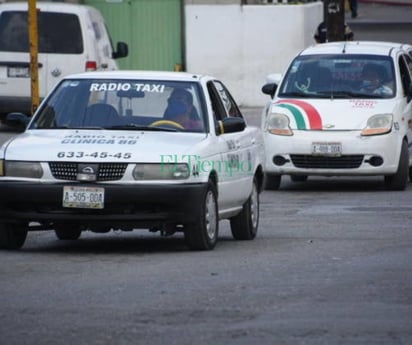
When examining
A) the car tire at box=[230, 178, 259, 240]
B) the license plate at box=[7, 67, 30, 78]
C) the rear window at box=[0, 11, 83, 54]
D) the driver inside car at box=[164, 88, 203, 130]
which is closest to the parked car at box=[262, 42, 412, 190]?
the car tire at box=[230, 178, 259, 240]

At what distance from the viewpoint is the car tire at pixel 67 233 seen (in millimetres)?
12586

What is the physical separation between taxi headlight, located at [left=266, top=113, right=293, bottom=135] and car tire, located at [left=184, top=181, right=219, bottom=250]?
249 inches

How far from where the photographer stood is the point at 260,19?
2952cm

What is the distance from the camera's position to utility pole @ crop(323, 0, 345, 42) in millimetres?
27312

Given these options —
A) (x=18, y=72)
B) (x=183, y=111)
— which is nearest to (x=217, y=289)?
(x=183, y=111)

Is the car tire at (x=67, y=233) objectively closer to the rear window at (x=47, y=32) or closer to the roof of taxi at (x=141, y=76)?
the roof of taxi at (x=141, y=76)

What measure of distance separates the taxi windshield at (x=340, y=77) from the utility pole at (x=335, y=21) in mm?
7925

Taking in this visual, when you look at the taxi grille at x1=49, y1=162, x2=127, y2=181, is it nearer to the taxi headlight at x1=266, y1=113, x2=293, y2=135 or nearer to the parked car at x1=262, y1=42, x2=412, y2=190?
the parked car at x1=262, y1=42, x2=412, y2=190

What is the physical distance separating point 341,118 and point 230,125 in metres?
5.76

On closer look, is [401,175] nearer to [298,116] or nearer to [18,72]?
[298,116]

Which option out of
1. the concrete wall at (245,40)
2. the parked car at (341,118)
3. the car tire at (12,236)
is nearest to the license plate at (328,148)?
the parked car at (341,118)

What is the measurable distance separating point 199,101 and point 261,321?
14.4ft

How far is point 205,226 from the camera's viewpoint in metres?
11.8

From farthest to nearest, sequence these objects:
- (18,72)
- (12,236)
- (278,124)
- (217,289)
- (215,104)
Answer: (18,72)
(278,124)
(215,104)
(12,236)
(217,289)
